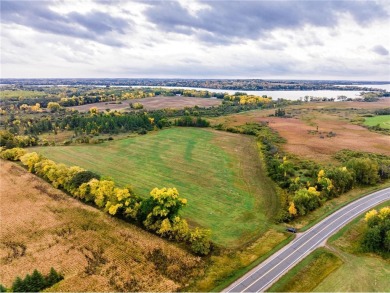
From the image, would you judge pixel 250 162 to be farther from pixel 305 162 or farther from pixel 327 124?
pixel 327 124

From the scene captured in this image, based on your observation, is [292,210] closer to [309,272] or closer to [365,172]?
[309,272]

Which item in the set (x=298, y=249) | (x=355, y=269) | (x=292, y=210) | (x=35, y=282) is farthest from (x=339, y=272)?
(x=35, y=282)

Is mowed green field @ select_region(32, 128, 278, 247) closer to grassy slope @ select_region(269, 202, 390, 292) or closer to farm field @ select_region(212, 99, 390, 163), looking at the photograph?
grassy slope @ select_region(269, 202, 390, 292)

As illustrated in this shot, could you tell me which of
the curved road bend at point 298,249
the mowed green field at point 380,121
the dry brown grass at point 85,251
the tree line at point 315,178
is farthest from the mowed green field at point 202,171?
the mowed green field at point 380,121

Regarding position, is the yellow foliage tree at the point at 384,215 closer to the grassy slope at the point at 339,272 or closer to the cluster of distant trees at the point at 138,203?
the grassy slope at the point at 339,272

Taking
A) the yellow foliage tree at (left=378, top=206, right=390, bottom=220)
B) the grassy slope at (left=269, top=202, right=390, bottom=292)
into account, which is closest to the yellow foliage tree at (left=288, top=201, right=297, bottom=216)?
the grassy slope at (left=269, top=202, right=390, bottom=292)
